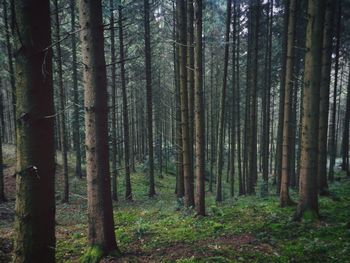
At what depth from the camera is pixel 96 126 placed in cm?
550

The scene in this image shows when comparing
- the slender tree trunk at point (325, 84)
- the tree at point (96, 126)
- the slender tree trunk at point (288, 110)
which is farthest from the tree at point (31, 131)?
the slender tree trunk at point (325, 84)

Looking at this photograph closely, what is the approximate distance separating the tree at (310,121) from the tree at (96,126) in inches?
224

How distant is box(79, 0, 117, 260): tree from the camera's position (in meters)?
5.41

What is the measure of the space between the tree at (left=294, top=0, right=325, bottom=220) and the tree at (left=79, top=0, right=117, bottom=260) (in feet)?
18.7

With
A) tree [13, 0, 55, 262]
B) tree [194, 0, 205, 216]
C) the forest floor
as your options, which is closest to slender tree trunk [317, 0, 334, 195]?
the forest floor

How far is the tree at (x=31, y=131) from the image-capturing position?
9.25 feet

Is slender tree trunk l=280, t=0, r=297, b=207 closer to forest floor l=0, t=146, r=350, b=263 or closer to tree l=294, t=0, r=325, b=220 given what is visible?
forest floor l=0, t=146, r=350, b=263

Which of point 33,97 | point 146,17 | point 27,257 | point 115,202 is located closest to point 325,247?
point 27,257

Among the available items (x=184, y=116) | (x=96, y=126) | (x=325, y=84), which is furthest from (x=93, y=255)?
(x=325, y=84)

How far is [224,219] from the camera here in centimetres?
986

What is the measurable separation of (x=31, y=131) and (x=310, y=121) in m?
7.65

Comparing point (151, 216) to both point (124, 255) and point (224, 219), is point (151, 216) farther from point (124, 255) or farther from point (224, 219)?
point (124, 255)

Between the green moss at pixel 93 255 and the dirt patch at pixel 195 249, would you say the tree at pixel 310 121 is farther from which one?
the green moss at pixel 93 255

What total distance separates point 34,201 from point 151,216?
9.52m
